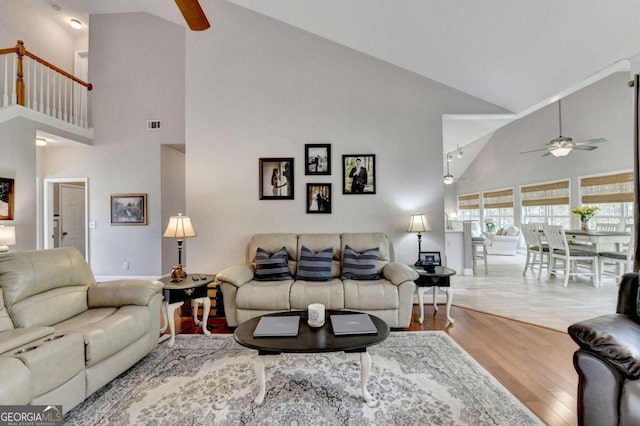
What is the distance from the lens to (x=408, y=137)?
3982 mm

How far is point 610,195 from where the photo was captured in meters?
5.92

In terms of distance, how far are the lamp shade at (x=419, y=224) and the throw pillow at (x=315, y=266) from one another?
116cm

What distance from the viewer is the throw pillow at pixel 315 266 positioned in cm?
327

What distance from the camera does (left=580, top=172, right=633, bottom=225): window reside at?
18.3 ft

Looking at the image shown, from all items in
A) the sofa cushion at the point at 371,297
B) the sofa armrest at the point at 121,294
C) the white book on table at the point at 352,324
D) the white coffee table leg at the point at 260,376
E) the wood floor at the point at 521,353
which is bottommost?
the wood floor at the point at 521,353

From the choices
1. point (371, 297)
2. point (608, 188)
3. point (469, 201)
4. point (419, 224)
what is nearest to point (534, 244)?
point (608, 188)

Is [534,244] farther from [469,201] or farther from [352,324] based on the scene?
[469,201]

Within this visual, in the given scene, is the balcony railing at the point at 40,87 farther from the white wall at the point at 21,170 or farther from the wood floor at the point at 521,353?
the wood floor at the point at 521,353

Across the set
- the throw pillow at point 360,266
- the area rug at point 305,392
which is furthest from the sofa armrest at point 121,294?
the throw pillow at point 360,266

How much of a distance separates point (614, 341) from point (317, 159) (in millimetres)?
3283

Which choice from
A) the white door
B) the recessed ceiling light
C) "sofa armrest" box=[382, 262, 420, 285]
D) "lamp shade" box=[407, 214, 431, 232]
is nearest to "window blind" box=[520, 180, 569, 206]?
"lamp shade" box=[407, 214, 431, 232]

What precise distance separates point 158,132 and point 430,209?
490cm

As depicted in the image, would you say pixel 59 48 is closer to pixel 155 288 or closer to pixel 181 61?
pixel 181 61

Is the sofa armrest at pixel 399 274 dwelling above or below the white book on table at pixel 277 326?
above
